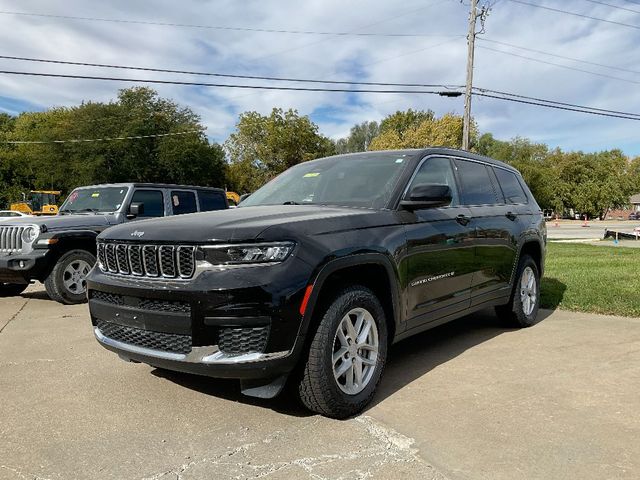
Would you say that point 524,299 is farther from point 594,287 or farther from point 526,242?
point 594,287

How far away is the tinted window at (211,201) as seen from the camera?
976 centimetres

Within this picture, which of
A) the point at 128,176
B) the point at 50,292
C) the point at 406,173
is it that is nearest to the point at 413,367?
the point at 406,173

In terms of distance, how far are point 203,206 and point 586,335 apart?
21.8 ft

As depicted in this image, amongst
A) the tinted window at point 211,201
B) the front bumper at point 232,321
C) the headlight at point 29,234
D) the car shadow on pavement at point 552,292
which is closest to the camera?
the front bumper at point 232,321

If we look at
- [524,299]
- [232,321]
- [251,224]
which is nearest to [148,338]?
[232,321]

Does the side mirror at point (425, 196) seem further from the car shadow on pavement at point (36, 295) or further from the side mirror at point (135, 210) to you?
the car shadow on pavement at point (36, 295)

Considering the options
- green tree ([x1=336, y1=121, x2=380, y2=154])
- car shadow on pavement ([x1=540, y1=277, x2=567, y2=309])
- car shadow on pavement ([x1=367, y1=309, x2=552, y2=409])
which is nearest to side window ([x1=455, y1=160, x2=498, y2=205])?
car shadow on pavement ([x1=367, y1=309, x2=552, y2=409])

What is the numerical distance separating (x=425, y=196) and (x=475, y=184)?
1.57 m

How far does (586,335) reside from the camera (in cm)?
550

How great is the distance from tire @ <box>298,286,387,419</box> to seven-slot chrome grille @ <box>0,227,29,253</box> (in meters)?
6.00

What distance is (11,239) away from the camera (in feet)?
25.0

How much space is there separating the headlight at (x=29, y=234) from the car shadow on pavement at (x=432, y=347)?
212 inches

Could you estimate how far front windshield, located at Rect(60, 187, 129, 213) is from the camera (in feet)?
28.5

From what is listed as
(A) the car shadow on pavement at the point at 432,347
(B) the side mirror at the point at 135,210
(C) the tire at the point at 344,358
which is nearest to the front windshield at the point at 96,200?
(B) the side mirror at the point at 135,210
